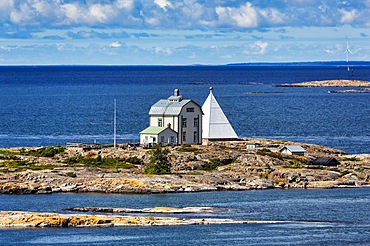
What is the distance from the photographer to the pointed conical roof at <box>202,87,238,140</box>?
98.9 m

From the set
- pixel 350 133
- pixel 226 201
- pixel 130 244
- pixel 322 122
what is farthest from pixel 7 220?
pixel 322 122

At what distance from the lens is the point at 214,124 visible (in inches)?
3910

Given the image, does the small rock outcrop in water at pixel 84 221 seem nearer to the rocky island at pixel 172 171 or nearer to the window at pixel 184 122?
the rocky island at pixel 172 171

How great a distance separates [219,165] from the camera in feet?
278

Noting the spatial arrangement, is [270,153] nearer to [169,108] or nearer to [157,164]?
[169,108]

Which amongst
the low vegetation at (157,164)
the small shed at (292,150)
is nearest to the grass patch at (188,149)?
the low vegetation at (157,164)

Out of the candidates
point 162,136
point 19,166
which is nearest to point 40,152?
point 19,166

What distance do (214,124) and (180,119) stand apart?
267 inches

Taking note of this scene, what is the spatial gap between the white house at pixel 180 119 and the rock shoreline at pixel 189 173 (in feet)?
13.7

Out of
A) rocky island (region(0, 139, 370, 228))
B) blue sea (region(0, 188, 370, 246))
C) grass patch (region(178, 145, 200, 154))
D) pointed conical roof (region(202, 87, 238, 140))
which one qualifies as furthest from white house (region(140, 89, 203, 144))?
blue sea (region(0, 188, 370, 246))

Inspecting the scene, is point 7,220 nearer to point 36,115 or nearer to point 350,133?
point 350,133

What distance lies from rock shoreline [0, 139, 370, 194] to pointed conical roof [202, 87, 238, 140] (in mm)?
6534

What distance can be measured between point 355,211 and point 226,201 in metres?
9.78

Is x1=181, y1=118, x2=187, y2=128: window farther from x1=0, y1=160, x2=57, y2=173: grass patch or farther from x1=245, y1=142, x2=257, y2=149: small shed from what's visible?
x1=0, y1=160, x2=57, y2=173: grass patch
